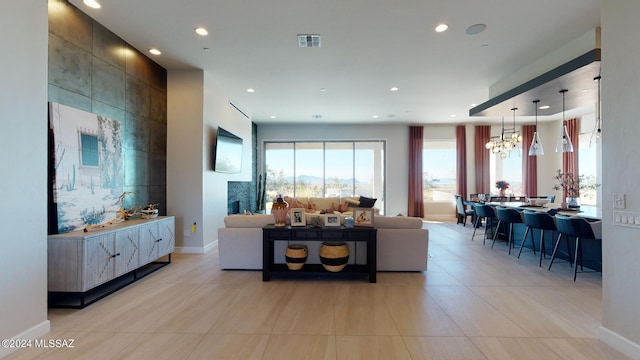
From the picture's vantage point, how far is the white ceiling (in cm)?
318

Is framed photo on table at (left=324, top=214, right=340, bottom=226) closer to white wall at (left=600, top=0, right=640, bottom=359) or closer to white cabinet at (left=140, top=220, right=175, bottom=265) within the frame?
white cabinet at (left=140, top=220, right=175, bottom=265)

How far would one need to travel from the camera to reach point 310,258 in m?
4.06

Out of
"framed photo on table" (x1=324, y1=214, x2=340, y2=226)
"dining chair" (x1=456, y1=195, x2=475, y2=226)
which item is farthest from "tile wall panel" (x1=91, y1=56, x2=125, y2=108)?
"dining chair" (x1=456, y1=195, x2=475, y2=226)

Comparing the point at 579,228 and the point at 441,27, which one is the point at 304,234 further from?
the point at 579,228

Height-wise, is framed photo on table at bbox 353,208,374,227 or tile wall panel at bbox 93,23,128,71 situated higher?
tile wall panel at bbox 93,23,128,71

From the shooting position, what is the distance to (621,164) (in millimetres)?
2191

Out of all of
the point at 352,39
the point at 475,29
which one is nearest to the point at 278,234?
the point at 352,39

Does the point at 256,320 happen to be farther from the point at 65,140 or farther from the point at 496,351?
the point at 65,140

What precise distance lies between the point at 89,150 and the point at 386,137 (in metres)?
8.27

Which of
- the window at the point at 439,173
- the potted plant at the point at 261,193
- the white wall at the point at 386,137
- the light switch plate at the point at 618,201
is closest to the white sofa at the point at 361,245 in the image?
the light switch plate at the point at 618,201

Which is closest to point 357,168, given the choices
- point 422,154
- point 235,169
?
point 422,154

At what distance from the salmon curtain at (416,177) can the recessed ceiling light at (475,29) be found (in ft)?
20.2

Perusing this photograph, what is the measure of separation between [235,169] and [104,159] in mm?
3042

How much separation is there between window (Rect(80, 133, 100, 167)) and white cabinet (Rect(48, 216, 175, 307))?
819 millimetres
